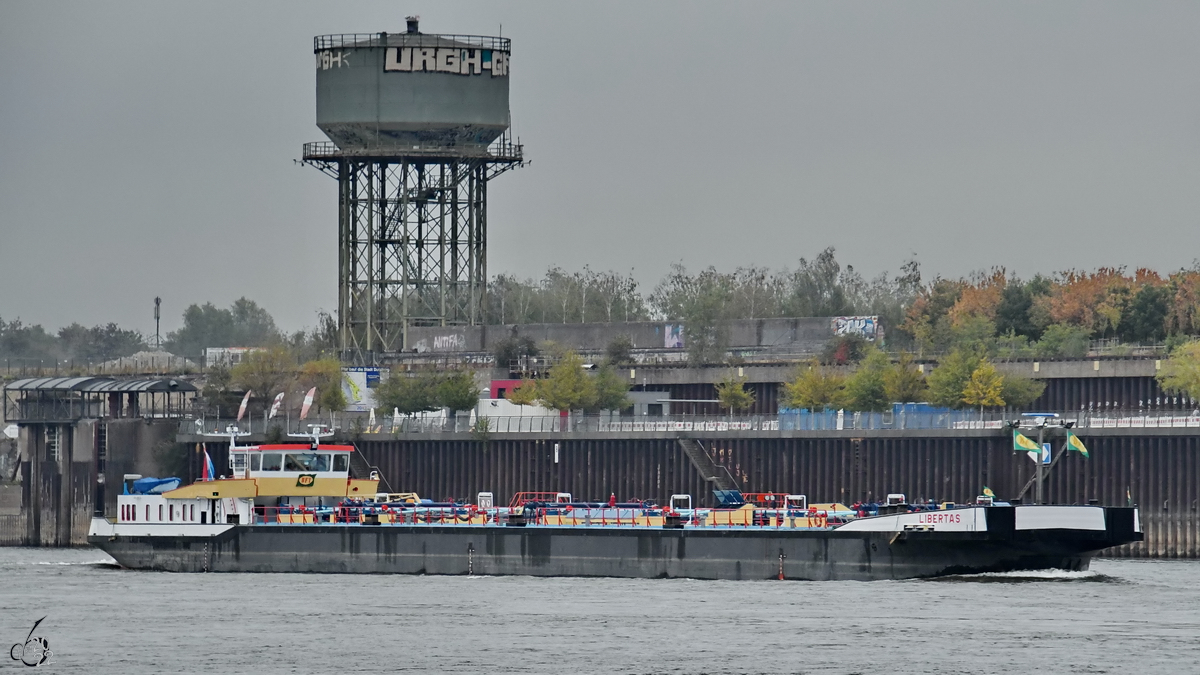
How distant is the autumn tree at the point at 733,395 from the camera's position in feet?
425

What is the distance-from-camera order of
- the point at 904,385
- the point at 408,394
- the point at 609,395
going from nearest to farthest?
1. the point at 904,385
2. the point at 609,395
3. the point at 408,394

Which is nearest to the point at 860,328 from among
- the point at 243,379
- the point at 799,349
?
the point at 799,349

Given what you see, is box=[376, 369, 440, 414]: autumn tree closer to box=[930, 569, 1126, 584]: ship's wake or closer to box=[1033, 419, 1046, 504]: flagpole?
box=[1033, 419, 1046, 504]: flagpole

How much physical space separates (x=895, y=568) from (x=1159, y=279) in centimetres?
7948

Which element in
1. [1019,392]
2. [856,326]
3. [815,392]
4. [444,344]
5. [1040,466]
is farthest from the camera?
[444,344]

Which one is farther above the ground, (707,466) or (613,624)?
(707,466)

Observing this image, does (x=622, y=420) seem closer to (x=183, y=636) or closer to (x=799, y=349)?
(x=799, y=349)

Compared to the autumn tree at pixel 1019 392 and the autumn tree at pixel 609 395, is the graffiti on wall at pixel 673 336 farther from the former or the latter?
the autumn tree at pixel 1019 392

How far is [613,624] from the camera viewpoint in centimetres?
7450

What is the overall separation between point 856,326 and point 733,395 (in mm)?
19817

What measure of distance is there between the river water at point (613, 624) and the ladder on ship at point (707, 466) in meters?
26.1

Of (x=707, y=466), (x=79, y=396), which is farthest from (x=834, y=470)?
(x=79, y=396)

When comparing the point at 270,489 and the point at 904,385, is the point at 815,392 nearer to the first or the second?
the point at 904,385

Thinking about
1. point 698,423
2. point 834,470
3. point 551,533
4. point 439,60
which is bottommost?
point 551,533
